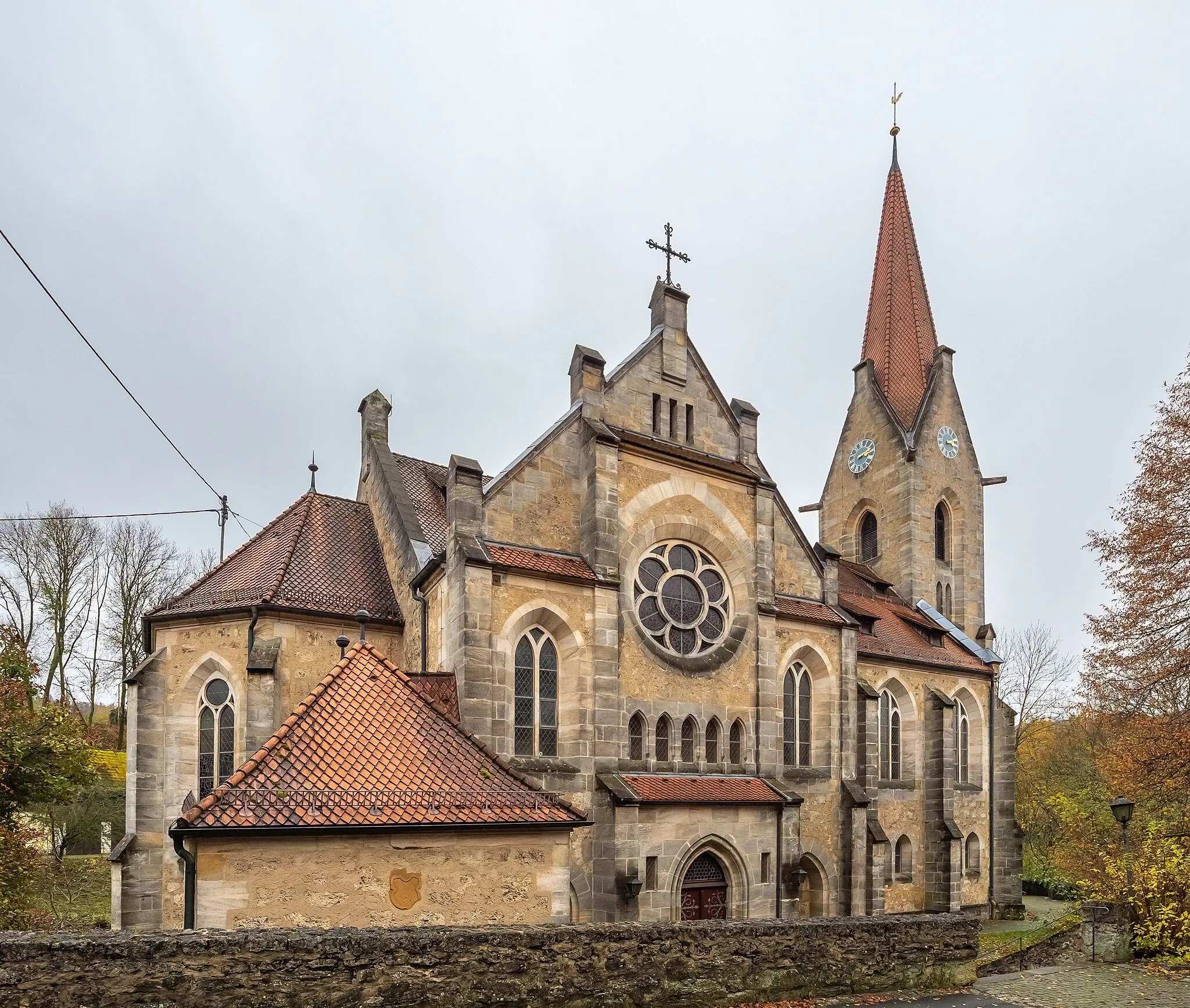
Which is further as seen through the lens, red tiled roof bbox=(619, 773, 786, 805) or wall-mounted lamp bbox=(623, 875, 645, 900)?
red tiled roof bbox=(619, 773, 786, 805)

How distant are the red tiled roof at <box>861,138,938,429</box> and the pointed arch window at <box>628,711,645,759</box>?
20900 mm

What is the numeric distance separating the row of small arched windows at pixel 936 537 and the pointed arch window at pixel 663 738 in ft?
62.0

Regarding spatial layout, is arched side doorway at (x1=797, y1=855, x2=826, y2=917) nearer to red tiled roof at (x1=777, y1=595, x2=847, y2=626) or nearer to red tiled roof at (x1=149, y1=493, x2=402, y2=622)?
red tiled roof at (x1=777, y1=595, x2=847, y2=626)

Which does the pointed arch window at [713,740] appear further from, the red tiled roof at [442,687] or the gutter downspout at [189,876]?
the gutter downspout at [189,876]

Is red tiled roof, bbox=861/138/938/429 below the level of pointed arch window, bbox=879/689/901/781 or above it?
above

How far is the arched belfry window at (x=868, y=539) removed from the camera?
34.6 meters

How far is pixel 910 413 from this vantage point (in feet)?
112

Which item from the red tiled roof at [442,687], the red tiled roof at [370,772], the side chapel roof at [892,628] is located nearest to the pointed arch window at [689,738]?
the red tiled roof at [442,687]

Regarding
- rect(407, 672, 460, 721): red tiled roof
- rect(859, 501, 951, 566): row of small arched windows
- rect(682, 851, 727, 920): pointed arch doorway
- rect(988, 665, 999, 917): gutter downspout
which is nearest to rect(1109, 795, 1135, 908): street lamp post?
rect(682, 851, 727, 920): pointed arch doorway

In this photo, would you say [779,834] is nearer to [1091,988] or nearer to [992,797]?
[1091,988]

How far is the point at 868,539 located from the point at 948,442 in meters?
4.78

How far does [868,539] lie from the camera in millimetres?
35094

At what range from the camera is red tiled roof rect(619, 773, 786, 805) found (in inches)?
659

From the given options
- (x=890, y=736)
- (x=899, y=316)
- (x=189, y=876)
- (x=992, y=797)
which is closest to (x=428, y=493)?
(x=189, y=876)
